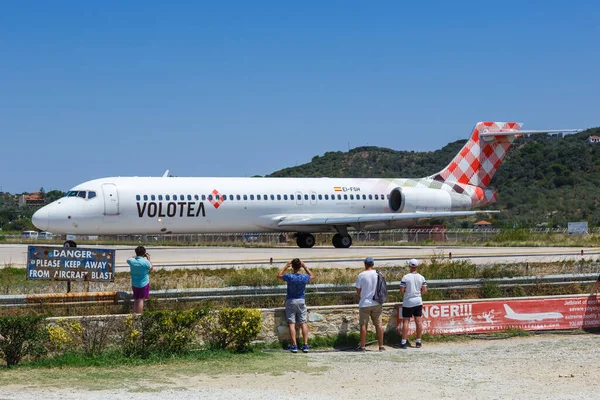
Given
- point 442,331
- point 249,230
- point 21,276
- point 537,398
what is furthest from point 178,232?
point 537,398

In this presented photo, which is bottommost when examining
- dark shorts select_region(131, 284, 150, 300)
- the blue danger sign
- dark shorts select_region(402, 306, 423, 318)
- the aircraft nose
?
dark shorts select_region(402, 306, 423, 318)

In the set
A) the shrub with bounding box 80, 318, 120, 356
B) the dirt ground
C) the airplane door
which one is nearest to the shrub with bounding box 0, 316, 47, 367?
the dirt ground

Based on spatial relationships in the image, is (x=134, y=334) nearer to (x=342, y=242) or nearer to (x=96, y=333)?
(x=96, y=333)

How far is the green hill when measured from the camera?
77.4 meters

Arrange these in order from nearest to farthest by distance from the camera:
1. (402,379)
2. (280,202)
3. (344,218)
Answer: (402,379) < (344,218) < (280,202)

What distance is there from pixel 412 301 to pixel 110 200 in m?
20.3

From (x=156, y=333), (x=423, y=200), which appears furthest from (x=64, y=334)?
(x=423, y=200)

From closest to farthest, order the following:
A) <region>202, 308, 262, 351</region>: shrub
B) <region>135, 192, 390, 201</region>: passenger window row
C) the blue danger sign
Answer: <region>202, 308, 262, 351</region>: shrub < the blue danger sign < <region>135, 192, 390, 201</region>: passenger window row

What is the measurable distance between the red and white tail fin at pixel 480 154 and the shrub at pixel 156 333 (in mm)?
32584

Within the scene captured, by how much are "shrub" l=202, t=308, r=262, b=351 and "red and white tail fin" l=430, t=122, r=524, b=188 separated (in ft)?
105

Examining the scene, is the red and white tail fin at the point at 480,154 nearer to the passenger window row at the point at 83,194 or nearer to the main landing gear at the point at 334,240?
the main landing gear at the point at 334,240

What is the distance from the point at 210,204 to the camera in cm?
3606

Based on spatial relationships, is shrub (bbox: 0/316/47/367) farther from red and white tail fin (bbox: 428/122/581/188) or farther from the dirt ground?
red and white tail fin (bbox: 428/122/581/188)

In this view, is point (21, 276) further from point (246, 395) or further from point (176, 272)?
point (246, 395)
